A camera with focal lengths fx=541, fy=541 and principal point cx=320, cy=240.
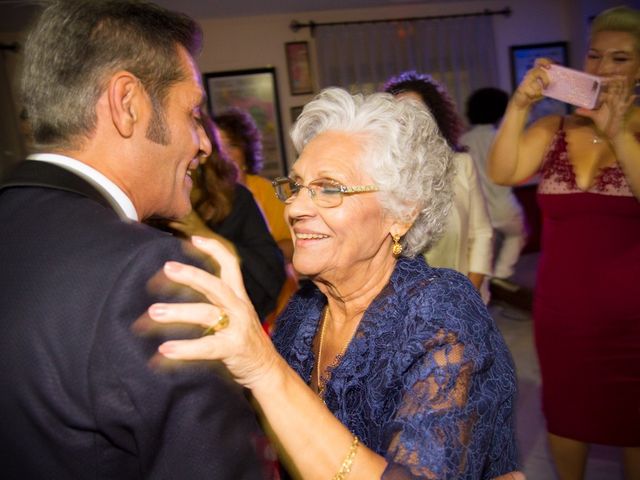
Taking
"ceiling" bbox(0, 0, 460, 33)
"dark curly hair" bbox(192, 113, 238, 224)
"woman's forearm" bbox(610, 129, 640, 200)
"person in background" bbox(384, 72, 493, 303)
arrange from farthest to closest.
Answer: "ceiling" bbox(0, 0, 460, 33) → "dark curly hair" bbox(192, 113, 238, 224) → "person in background" bbox(384, 72, 493, 303) → "woman's forearm" bbox(610, 129, 640, 200)

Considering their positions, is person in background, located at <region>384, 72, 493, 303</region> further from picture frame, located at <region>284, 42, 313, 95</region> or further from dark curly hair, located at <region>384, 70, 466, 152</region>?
picture frame, located at <region>284, 42, 313, 95</region>

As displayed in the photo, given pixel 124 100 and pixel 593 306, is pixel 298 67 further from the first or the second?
pixel 124 100

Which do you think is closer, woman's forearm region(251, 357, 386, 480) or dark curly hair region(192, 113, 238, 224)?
woman's forearm region(251, 357, 386, 480)

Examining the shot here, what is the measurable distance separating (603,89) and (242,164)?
76.9 inches

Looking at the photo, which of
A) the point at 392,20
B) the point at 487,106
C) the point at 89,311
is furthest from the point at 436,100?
the point at 392,20

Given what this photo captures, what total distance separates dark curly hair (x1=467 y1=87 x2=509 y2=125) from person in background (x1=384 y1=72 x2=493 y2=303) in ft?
8.33

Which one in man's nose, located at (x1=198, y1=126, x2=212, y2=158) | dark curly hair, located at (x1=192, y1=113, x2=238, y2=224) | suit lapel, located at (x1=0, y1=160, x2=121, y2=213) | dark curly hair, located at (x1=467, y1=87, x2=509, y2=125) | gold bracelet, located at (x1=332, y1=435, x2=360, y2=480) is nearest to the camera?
suit lapel, located at (x1=0, y1=160, x2=121, y2=213)

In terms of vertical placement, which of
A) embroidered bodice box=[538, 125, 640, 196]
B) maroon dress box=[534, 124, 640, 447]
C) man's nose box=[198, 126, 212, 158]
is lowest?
maroon dress box=[534, 124, 640, 447]

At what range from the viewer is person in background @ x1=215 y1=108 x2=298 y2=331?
3.05 meters

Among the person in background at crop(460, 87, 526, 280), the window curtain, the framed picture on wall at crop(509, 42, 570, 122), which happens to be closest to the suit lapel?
the person in background at crop(460, 87, 526, 280)

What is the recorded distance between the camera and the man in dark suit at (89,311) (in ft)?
2.38

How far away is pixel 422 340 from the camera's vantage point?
1.12m

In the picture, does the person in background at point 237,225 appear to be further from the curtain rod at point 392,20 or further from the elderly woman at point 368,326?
the curtain rod at point 392,20

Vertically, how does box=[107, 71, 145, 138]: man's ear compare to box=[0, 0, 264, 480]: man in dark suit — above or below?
above
